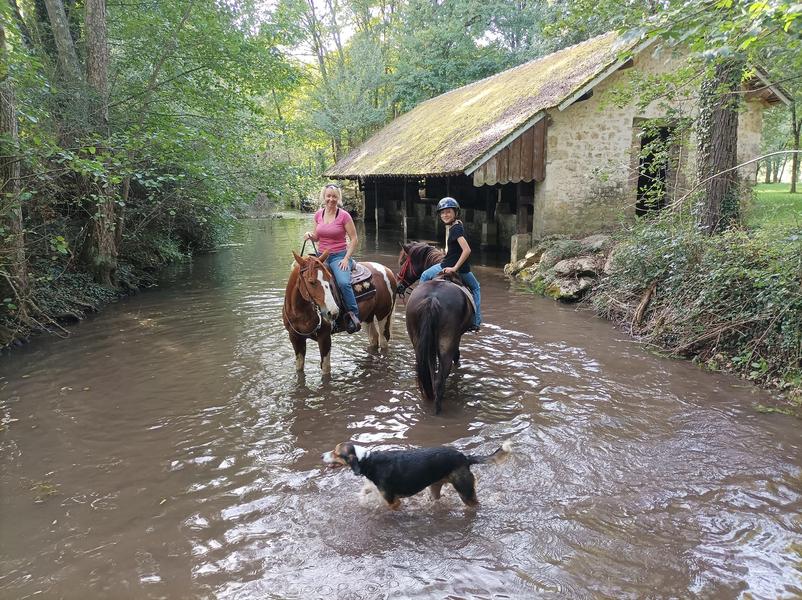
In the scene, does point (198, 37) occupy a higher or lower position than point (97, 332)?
higher

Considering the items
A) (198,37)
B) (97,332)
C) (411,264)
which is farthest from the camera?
(198,37)

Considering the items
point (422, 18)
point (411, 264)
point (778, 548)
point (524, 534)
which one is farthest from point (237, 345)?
point (422, 18)

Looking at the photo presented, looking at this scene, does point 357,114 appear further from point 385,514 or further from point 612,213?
point 385,514

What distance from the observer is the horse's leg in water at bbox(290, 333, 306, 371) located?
663 cm

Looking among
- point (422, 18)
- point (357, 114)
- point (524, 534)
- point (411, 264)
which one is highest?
point (422, 18)

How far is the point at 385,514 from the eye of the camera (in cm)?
383

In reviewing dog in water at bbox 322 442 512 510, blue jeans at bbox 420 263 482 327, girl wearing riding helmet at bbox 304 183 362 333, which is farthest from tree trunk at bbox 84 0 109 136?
dog in water at bbox 322 442 512 510

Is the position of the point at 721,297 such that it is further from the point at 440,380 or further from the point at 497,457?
the point at 497,457

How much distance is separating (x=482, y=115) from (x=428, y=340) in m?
13.1

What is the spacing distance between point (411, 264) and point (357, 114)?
1209 inches

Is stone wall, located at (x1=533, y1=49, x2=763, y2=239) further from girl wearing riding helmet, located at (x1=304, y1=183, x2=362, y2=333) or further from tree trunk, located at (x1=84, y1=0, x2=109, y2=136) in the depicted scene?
tree trunk, located at (x1=84, y1=0, x2=109, y2=136)

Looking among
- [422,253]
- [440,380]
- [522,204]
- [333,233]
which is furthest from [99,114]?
[522,204]

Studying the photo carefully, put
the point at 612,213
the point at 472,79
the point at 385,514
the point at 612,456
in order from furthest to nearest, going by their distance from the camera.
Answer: the point at 472,79 → the point at 612,213 → the point at 612,456 → the point at 385,514

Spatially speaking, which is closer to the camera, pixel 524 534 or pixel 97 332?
pixel 524 534
